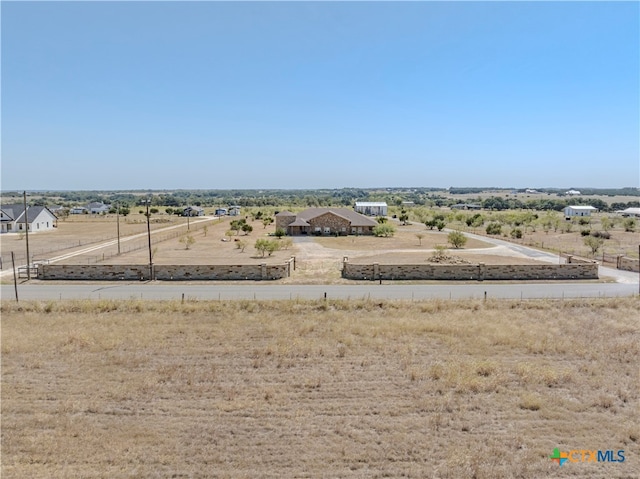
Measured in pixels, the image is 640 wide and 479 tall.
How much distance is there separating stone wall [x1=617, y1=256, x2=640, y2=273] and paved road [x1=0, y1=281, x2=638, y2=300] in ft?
19.2

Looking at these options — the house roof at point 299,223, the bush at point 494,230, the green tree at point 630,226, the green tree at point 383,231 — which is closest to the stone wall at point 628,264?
the bush at point 494,230

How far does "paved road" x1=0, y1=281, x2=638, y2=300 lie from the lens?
1070 inches

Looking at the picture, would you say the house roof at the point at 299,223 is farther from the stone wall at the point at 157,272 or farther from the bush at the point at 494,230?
the stone wall at the point at 157,272

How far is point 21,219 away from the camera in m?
69.4

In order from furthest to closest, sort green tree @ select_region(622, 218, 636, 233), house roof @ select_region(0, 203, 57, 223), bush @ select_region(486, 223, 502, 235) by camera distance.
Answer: house roof @ select_region(0, 203, 57, 223) → green tree @ select_region(622, 218, 636, 233) → bush @ select_region(486, 223, 502, 235)

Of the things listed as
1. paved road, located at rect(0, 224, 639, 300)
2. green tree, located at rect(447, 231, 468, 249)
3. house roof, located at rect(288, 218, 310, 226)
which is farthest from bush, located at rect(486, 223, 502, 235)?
paved road, located at rect(0, 224, 639, 300)

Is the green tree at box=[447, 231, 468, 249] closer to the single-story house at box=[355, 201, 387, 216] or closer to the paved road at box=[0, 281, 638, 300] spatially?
the paved road at box=[0, 281, 638, 300]

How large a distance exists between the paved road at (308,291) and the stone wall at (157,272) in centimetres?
159

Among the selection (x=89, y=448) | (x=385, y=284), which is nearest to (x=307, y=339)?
(x=89, y=448)

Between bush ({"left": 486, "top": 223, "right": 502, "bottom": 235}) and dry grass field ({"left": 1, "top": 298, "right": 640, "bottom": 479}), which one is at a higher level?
bush ({"left": 486, "top": 223, "right": 502, "bottom": 235})

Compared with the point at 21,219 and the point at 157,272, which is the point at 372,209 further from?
the point at 157,272

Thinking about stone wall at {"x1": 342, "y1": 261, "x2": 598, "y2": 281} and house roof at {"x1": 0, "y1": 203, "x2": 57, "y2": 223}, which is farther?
house roof at {"x1": 0, "y1": 203, "x2": 57, "y2": 223}

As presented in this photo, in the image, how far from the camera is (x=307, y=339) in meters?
19.4

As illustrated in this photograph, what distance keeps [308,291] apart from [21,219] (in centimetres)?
6245
